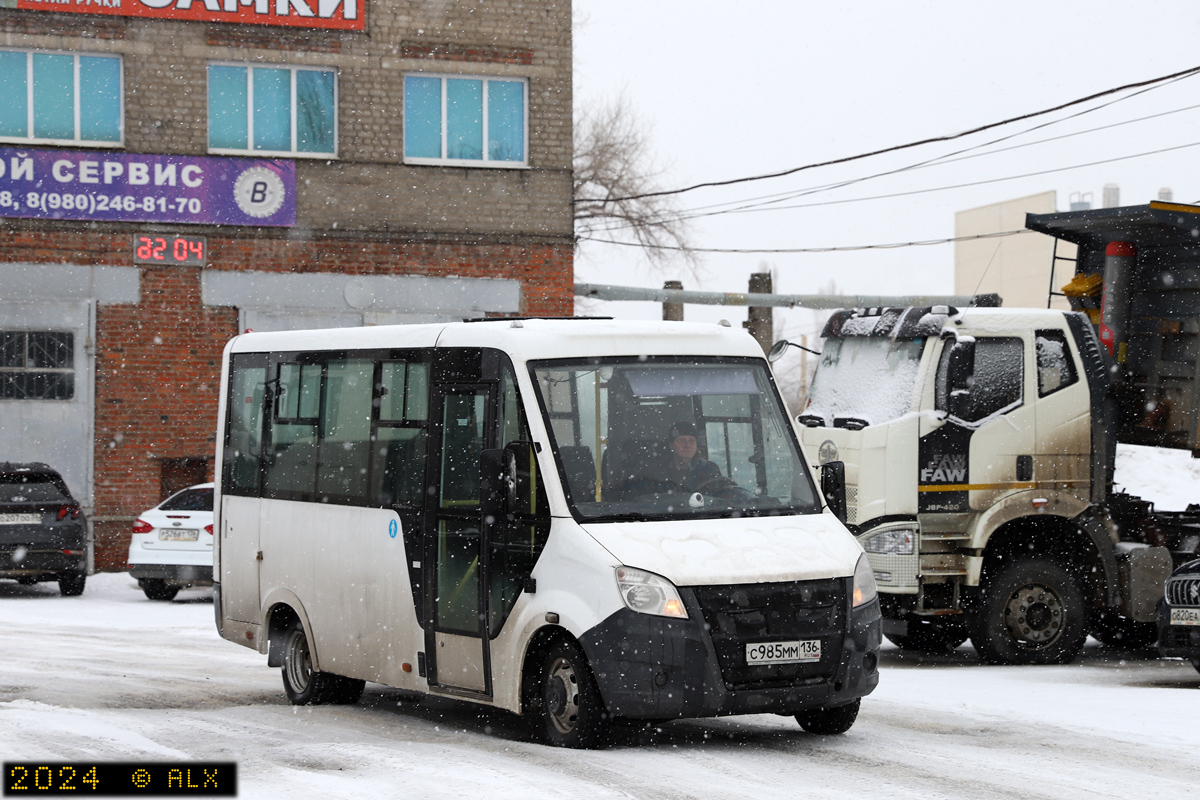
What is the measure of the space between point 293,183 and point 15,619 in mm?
9638

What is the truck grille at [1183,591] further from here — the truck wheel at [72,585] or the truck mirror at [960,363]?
the truck wheel at [72,585]

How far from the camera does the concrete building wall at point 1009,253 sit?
287ft

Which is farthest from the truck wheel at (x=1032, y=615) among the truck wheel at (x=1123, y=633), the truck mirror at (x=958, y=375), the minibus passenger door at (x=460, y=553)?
the minibus passenger door at (x=460, y=553)

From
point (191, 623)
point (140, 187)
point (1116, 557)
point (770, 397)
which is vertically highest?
point (140, 187)

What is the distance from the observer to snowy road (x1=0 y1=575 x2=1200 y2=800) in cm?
761

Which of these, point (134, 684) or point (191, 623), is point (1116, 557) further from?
point (191, 623)

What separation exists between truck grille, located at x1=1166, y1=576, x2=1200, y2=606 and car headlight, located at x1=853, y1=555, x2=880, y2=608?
439 centimetres

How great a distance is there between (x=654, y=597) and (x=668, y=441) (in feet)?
3.65

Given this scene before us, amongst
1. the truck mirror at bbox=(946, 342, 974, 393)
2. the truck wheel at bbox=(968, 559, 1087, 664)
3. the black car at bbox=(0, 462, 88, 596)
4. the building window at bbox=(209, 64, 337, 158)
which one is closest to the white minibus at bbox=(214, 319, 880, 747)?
the truck mirror at bbox=(946, 342, 974, 393)

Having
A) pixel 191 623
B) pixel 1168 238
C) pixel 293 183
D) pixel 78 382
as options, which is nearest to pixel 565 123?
pixel 293 183

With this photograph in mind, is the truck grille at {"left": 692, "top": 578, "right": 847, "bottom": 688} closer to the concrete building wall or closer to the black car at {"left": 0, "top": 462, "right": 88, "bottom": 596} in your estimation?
the black car at {"left": 0, "top": 462, "right": 88, "bottom": 596}

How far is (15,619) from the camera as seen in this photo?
17531 mm

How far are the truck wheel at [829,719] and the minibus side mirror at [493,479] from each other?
2124 mm

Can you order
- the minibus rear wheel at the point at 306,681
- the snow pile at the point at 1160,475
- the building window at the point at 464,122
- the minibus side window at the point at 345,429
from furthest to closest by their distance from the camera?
1. the building window at the point at 464,122
2. the snow pile at the point at 1160,475
3. the minibus rear wheel at the point at 306,681
4. the minibus side window at the point at 345,429
